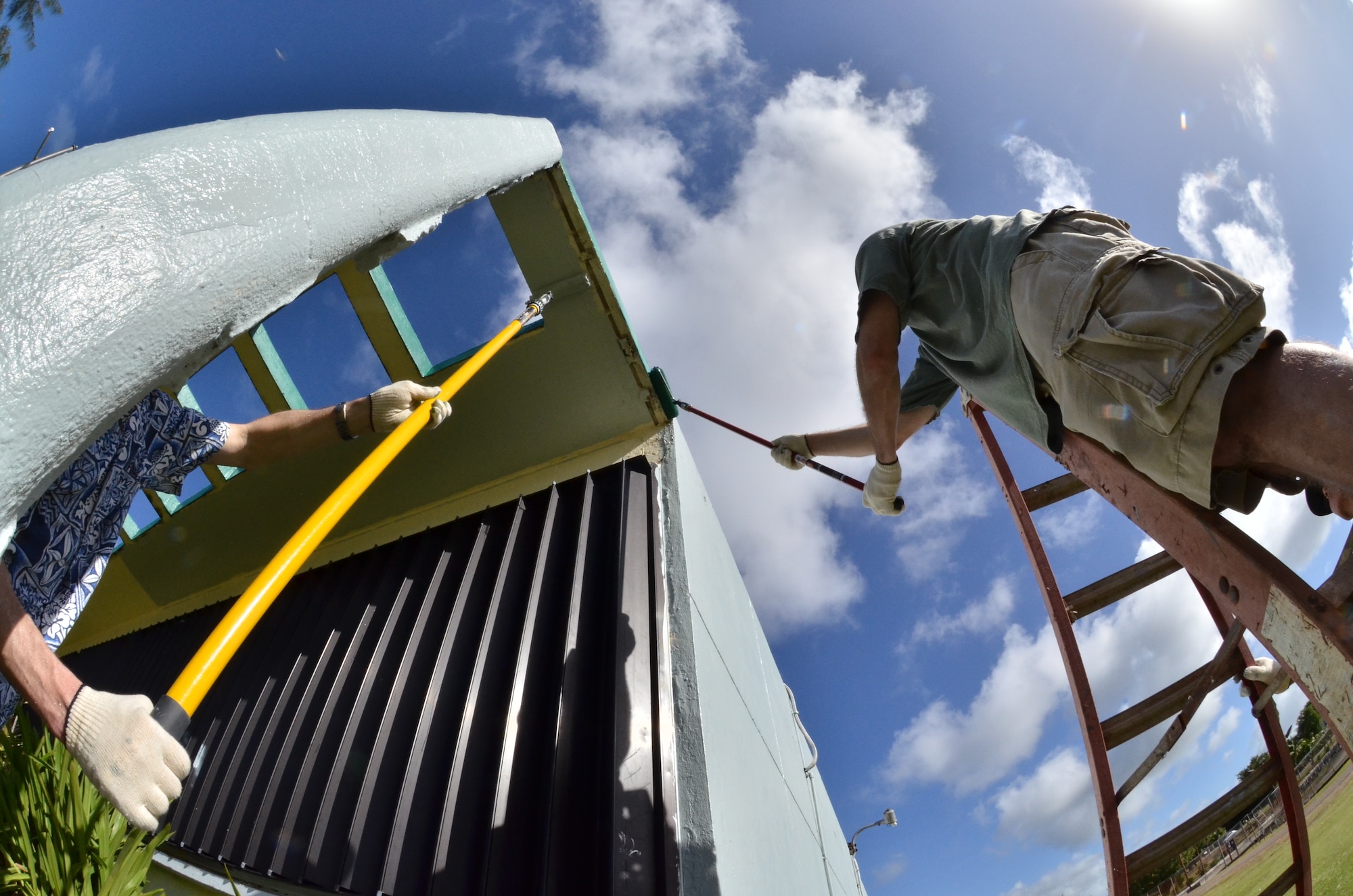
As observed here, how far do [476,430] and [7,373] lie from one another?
2818mm

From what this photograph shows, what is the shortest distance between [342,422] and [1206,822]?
367 centimetres

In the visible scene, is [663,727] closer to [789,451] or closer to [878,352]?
[878,352]

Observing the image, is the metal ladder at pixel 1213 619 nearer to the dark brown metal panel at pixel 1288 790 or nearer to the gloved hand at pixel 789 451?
the dark brown metal panel at pixel 1288 790

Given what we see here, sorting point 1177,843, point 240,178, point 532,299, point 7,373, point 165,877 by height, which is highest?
point 532,299

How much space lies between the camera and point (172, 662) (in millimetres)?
3383

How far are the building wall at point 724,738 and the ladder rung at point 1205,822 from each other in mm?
1295

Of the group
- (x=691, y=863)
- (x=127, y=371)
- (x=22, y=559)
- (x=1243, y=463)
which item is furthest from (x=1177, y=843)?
(x=22, y=559)

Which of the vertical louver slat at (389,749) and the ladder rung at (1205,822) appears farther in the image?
the ladder rung at (1205,822)

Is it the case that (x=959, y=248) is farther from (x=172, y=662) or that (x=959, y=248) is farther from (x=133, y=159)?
(x=172, y=662)

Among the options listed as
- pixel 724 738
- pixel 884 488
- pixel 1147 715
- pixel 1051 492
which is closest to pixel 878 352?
pixel 884 488

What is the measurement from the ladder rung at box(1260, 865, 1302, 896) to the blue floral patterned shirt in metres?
4.22

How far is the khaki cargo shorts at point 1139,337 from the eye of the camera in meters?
1.38

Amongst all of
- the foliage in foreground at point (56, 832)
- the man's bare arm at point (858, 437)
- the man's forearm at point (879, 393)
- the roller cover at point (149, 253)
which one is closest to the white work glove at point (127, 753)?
the foliage in foreground at point (56, 832)

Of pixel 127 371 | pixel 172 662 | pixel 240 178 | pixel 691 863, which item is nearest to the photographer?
pixel 127 371
